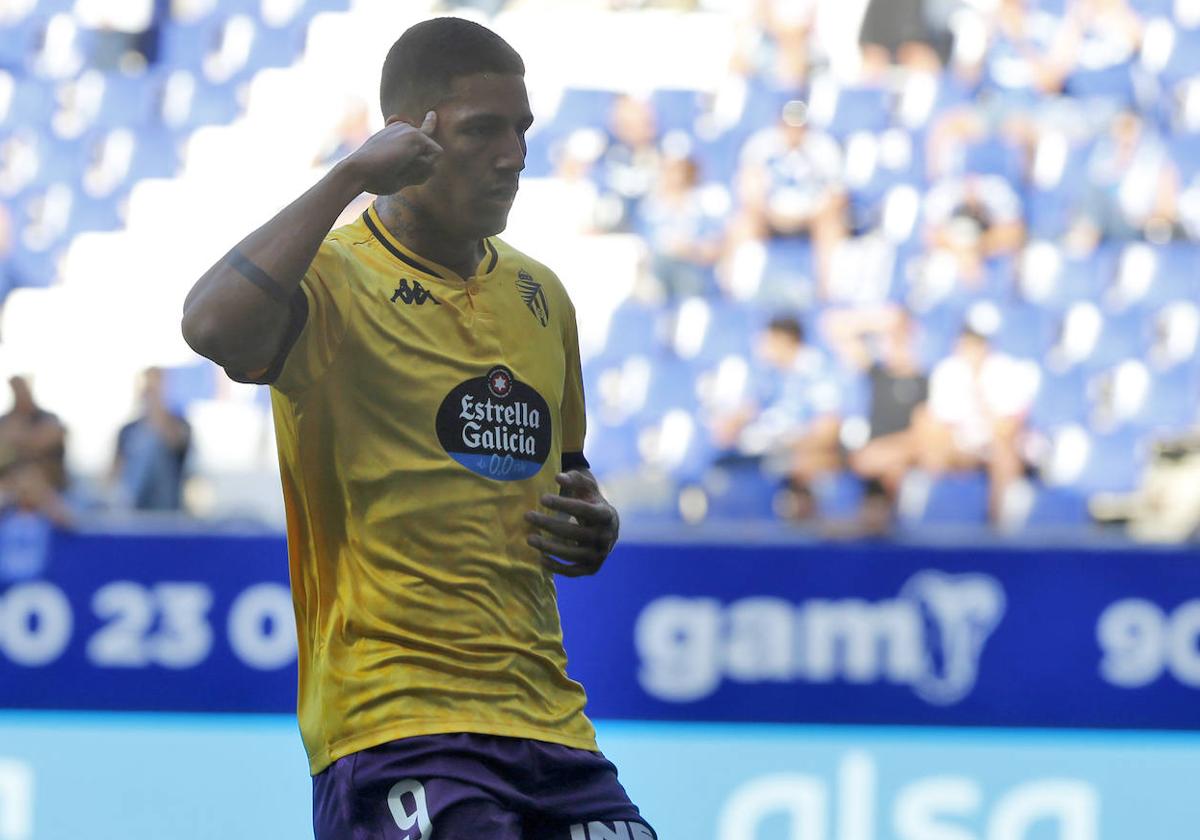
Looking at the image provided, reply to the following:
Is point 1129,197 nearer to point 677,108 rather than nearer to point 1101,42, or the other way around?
point 1101,42

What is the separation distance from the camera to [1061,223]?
720 centimetres

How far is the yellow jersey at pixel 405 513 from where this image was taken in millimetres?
2096

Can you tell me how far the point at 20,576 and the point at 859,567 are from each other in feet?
9.35

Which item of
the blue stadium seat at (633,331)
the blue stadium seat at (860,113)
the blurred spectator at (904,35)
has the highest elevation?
the blurred spectator at (904,35)

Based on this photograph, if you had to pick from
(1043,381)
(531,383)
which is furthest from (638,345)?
(531,383)

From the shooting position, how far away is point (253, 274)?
190 centimetres

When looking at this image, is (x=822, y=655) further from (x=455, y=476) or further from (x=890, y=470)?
(x=455, y=476)

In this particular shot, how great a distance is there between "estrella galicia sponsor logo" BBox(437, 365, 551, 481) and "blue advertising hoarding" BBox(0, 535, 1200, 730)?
3426mm

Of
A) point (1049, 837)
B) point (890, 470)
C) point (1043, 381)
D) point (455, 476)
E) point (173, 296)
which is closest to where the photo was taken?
point (455, 476)

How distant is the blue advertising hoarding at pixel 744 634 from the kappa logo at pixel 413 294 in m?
3.49

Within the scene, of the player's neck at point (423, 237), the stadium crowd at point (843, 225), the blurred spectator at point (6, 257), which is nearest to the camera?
the player's neck at point (423, 237)

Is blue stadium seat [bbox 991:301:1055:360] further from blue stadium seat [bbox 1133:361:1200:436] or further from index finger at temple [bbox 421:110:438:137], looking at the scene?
index finger at temple [bbox 421:110:438:137]

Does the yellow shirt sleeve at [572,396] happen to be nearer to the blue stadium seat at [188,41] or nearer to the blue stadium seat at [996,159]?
the blue stadium seat at [996,159]

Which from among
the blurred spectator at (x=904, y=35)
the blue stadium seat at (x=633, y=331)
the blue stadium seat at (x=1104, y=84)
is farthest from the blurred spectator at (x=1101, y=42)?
the blue stadium seat at (x=633, y=331)
